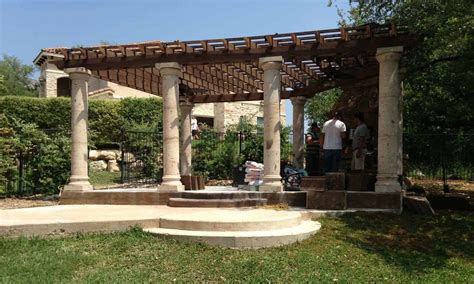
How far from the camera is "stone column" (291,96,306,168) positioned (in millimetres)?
14211

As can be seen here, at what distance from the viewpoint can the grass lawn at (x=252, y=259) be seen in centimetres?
532

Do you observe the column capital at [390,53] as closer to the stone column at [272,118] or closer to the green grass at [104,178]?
the stone column at [272,118]

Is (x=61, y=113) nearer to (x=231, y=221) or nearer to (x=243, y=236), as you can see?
(x=231, y=221)

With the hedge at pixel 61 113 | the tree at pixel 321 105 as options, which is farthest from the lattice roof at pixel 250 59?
the tree at pixel 321 105

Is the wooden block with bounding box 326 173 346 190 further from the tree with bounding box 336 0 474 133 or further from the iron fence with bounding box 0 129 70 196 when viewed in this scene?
the iron fence with bounding box 0 129 70 196

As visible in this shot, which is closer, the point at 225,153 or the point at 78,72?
the point at 78,72

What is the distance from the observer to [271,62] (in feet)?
32.7

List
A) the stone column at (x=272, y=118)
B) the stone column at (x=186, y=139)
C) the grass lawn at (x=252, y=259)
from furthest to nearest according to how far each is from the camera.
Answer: the stone column at (x=186, y=139), the stone column at (x=272, y=118), the grass lawn at (x=252, y=259)

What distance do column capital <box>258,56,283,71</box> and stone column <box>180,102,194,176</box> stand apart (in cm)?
542

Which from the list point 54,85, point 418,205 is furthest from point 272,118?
point 54,85

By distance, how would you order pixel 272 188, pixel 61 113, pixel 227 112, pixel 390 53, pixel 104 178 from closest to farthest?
pixel 390 53, pixel 272 188, pixel 104 178, pixel 61 113, pixel 227 112

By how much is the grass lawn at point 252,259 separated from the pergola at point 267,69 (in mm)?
2395

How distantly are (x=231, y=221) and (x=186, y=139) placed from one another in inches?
319

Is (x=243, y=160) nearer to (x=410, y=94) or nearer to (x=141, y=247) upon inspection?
(x=410, y=94)
